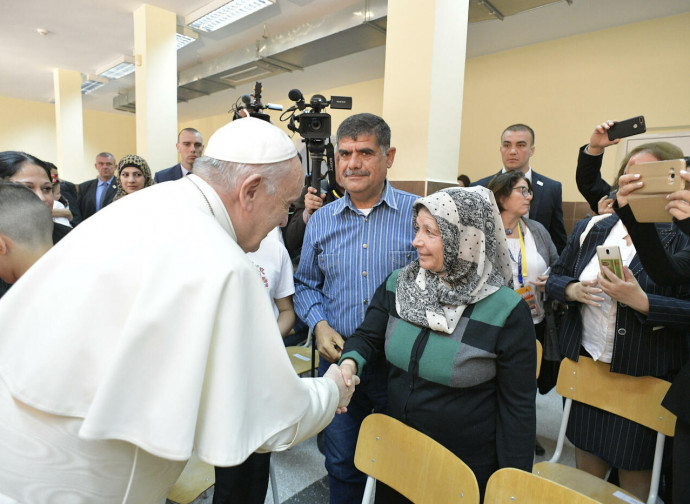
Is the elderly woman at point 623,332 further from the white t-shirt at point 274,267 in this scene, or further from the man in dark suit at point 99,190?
the man in dark suit at point 99,190

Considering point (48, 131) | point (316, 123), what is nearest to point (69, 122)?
point (48, 131)

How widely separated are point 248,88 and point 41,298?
8.87 metres

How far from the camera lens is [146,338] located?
826mm

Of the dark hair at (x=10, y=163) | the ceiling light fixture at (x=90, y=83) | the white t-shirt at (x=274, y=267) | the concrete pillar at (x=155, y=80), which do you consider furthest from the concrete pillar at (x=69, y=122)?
the white t-shirt at (x=274, y=267)

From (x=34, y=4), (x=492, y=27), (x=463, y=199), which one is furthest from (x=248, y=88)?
(x=463, y=199)

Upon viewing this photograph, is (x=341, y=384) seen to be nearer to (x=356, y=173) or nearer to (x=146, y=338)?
(x=146, y=338)

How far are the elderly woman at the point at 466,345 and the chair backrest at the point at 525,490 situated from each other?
0.74 feet

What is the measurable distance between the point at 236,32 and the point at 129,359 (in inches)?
270

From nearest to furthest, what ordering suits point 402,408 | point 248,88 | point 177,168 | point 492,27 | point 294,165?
point 294,165
point 402,408
point 177,168
point 492,27
point 248,88

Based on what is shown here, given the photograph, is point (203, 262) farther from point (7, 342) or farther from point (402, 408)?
point (402, 408)

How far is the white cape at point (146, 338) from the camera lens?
0.82m

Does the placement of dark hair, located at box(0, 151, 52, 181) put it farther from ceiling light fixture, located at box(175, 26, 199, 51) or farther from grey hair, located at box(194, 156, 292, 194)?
ceiling light fixture, located at box(175, 26, 199, 51)

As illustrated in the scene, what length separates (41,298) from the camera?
2.90ft

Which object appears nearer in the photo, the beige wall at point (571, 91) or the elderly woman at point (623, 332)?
the elderly woman at point (623, 332)
